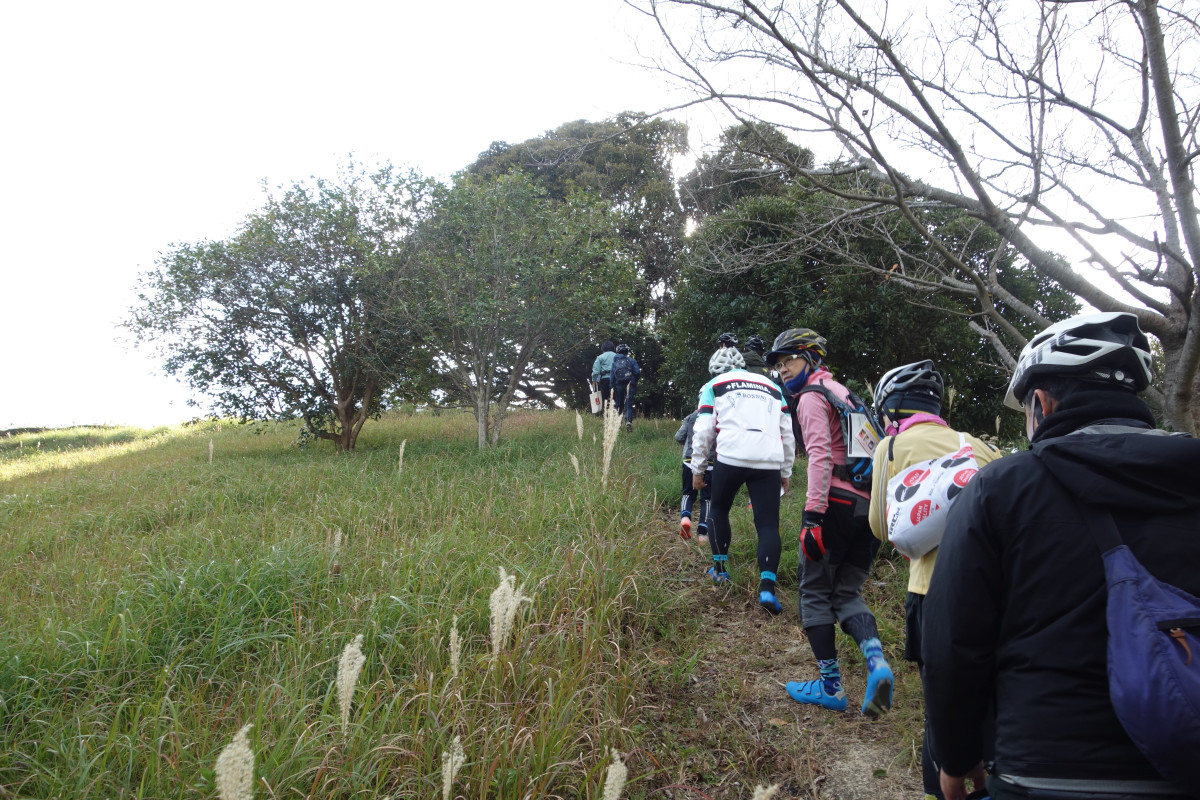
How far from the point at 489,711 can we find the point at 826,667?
187 centimetres

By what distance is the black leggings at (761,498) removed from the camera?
14.5 feet

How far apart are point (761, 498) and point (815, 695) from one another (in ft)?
4.54

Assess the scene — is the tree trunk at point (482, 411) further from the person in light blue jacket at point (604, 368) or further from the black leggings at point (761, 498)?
the black leggings at point (761, 498)

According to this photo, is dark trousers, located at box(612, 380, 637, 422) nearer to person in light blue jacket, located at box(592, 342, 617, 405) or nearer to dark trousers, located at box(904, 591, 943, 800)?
person in light blue jacket, located at box(592, 342, 617, 405)

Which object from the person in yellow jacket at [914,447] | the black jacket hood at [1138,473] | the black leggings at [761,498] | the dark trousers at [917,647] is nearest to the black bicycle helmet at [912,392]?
the person in yellow jacket at [914,447]

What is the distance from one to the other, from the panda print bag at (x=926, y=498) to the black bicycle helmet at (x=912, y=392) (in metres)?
0.28

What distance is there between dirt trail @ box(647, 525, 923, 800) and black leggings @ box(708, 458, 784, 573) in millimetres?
509

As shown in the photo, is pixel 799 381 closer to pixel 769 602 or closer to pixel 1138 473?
pixel 769 602

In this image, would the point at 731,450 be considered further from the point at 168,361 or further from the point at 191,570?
the point at 168,361

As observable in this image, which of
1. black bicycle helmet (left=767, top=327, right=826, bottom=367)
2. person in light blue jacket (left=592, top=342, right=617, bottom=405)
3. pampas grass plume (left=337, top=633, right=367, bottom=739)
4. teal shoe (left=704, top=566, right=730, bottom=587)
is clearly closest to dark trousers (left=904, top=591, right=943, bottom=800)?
pampas grass plume (left=337, top=633, right=367, bottom=739)

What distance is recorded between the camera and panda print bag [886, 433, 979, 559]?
2.08 meters

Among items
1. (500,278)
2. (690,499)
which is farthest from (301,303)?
(690,499)

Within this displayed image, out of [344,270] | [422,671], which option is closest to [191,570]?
[422,671]

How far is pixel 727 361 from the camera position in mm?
5078
